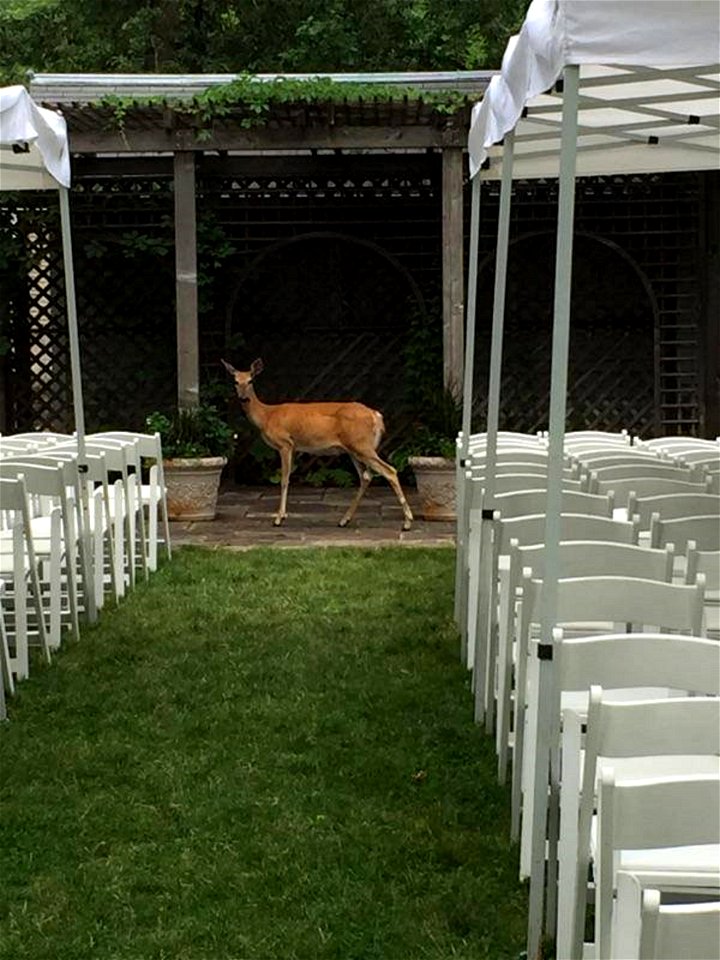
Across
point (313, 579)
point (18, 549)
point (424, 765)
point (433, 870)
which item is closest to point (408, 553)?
point (313, 579)

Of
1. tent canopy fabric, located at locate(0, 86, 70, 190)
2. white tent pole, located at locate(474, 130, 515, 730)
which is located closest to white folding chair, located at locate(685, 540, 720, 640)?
white tent pole, located at locate(474, 130, 515, 730)

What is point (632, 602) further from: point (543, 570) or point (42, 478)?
point (42, 478)

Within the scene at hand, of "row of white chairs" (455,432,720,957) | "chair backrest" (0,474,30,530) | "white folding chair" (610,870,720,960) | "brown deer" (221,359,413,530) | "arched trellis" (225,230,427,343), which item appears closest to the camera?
"white folding chair" (610,870,720,960)

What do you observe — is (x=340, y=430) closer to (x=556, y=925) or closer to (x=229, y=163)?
(x=229, y=163)

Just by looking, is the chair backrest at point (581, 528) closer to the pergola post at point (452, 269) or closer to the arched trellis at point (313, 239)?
the pergola post at point (452, 269)

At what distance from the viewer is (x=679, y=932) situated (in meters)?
1.87

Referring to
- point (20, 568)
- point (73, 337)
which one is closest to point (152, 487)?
point (73, 337)

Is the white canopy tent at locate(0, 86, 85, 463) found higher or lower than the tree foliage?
lower

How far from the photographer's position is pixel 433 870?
12.3 feet

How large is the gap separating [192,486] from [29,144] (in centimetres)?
393

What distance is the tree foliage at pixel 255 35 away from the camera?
18.5 metres

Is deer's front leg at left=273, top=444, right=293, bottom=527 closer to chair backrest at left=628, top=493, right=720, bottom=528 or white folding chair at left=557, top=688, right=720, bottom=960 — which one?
chair backrest at left=628, top=493, right=720, bottom=528

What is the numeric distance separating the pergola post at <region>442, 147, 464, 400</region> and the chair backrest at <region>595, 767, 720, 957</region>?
824 centimetres

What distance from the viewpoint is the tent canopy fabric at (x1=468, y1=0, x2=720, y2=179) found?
3.00 meters
